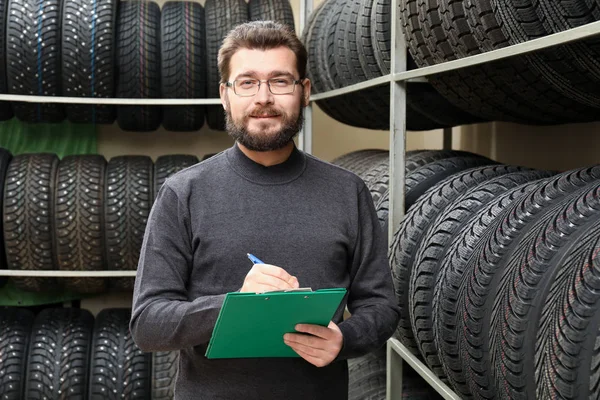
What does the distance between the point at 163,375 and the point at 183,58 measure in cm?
194

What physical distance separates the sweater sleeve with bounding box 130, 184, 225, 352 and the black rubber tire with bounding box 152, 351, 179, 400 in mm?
2579

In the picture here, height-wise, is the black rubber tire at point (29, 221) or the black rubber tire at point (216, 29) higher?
the black rubber tire at point (216, 29)

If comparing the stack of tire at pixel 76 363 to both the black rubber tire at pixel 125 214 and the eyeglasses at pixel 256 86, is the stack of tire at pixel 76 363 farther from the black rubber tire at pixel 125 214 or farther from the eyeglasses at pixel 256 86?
the eyeglasses at pixel 256 86

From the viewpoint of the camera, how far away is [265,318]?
1724mm

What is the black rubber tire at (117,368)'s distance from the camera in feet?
14.4

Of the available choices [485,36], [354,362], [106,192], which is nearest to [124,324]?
[106,192]

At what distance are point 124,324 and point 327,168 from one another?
2.87 m

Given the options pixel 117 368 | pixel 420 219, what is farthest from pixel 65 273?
pixel 420 219

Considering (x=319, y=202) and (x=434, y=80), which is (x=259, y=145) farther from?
(x=434, y=80)

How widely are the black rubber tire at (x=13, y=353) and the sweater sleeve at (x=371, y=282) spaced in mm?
2912

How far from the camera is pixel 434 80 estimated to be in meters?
2.71

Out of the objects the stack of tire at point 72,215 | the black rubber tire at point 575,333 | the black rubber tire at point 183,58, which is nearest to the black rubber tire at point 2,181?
the stack of tire at point 72,215

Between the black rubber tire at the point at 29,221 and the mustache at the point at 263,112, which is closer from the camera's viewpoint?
the mustache at the point at 263,112

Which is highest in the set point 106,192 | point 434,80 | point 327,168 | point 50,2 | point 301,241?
point 50,2
